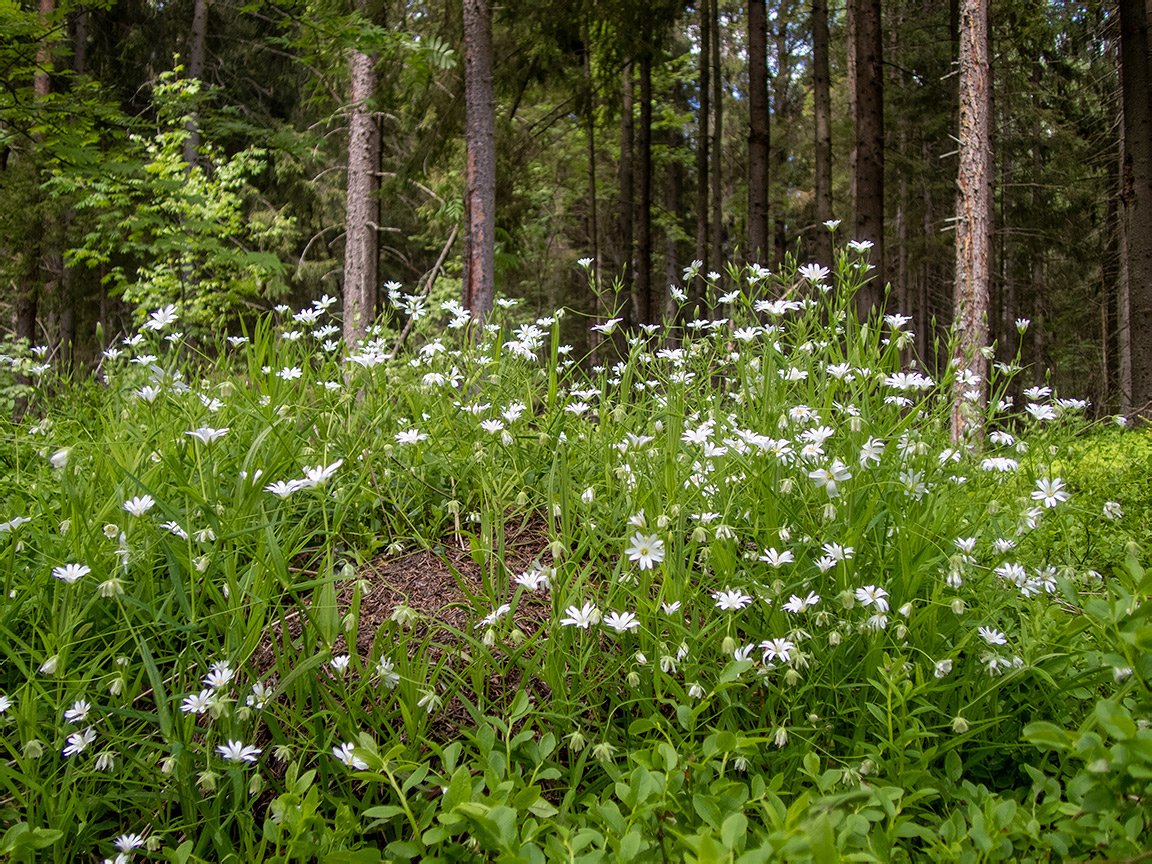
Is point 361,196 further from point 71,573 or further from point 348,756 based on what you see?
point 348,756

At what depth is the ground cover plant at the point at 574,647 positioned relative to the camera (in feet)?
4.77

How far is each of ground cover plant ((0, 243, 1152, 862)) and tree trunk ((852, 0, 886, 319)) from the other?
711cm

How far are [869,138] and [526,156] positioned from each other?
4.53 m

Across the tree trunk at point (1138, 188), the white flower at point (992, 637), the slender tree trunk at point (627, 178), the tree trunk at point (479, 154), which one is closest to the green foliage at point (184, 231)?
the tree trunk at point (479, 154)

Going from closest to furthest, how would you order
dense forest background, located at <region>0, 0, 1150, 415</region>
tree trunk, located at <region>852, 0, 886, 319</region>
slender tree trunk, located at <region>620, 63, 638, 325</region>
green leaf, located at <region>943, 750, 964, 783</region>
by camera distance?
green leaf, located at <region>943, 750, 964, 783</region> < dense forest background, located at <region>0, 0, 1150, 415</region> < tree trunk, located at <region>852, 0, 886, 319</region> < slender tree trunk, located at <region>620, 63, 638, 325</region>

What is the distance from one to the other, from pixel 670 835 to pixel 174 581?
4.36ft

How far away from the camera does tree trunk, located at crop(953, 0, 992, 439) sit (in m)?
7.07

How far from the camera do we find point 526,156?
10172mm

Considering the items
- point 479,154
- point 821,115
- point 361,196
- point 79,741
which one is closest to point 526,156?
point 361,196

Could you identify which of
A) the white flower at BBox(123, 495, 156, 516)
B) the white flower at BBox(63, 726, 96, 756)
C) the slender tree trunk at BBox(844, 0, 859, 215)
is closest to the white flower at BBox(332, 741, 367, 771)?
the white flower at BBox(63, 726, 96, 756)

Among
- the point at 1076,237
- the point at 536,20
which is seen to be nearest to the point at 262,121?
the point at 536,20

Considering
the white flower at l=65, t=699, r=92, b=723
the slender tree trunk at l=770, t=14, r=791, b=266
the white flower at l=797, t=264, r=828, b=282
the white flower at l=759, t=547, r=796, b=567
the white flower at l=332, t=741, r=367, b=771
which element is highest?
the slender tree trunk at l=770, t=14, r=791, b=266

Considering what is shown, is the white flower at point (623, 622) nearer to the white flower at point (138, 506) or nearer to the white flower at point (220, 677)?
the white flower at point (220, 677)

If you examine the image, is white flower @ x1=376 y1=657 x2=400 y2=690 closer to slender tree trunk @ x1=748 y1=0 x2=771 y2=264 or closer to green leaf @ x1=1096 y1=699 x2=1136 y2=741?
green leaf @ x1=1096 y1=699 x2=1136 y2=741
